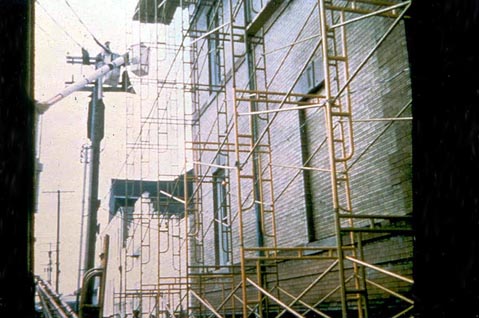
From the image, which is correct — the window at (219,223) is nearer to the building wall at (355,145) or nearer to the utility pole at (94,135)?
the building wall at (355,145)

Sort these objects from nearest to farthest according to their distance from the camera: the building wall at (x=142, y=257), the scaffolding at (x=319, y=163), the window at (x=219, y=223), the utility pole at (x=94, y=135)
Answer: the scaffolding at (x=319, y=163), the window at (x=219, y=223), the utility pole at (x=94, y=135), the building wall at (x=142, y=257)

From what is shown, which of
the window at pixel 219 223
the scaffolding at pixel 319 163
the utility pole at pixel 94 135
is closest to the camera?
the scaffolding at pixel 319 163

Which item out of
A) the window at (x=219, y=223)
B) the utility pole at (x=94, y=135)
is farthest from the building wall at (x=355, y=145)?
the utility pole at (x=94, y=135)

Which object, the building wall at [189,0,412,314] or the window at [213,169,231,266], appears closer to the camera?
the building wall at [189,0,412,314]

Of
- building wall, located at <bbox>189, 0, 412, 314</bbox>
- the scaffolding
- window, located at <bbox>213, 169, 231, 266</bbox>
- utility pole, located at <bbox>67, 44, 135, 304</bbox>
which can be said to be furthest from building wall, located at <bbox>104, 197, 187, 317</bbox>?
building wall, located at <bbox>189, 0, 412, 314</bbox>

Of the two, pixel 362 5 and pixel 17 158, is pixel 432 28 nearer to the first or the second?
pixel 17 158

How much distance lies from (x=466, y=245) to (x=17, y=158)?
1472 millimetres

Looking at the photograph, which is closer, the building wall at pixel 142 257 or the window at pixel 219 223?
the window at pixel 219 223

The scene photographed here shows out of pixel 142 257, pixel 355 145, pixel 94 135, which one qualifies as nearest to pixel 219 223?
pixel 94 135

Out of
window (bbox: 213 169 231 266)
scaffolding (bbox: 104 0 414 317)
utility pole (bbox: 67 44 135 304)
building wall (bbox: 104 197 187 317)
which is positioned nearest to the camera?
scaffolding (bbox: 104 0 414 317)

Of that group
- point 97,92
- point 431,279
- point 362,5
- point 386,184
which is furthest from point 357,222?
point 97,92

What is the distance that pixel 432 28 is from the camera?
2062 millimetres

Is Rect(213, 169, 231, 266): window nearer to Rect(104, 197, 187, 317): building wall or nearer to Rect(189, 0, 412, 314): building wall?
Rect(189, 0, 412, 314): building wall

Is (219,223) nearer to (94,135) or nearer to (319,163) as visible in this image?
(94,135)
